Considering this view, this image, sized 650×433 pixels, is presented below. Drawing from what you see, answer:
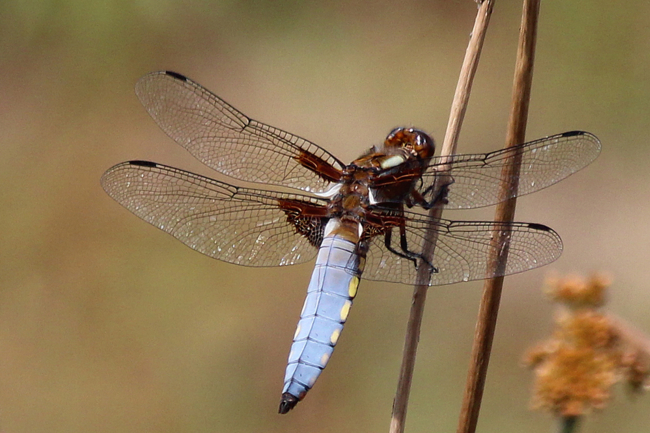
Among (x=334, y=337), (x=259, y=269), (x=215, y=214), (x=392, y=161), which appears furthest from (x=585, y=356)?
(x=259, y=269)

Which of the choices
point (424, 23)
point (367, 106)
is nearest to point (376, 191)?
point (367, 106)

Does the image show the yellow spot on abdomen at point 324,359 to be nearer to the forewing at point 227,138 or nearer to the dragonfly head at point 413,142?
the forewing at point 227,138

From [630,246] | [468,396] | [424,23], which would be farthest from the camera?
[424,23]

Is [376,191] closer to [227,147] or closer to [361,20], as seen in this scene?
[227,147]

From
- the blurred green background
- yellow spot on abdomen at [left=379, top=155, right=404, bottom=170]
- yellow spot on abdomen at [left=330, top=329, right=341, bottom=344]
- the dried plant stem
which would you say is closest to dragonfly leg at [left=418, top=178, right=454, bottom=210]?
yellow spot on abdomen at [left=379, top=155, right=404, bottom=170]

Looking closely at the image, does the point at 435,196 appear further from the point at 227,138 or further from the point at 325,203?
the point at 227,138

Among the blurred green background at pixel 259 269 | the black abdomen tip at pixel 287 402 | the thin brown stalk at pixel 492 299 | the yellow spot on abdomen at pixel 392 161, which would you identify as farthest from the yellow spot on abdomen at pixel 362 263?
the blurred green background at pixel 259 269
